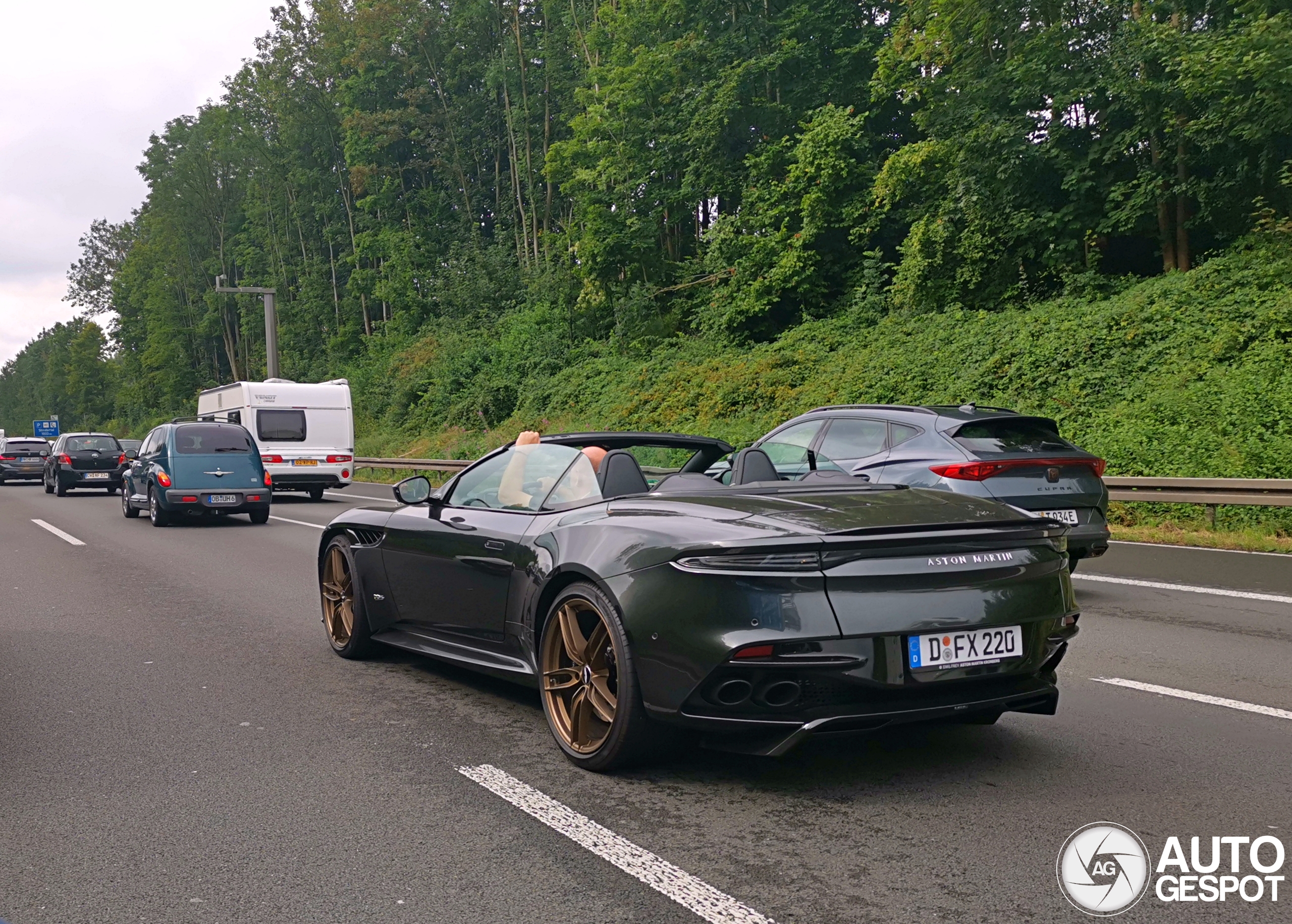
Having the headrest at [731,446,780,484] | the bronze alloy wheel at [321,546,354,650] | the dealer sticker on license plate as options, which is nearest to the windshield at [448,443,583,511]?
the headrest at [731,446,780,484]

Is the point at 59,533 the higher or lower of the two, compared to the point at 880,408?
lower

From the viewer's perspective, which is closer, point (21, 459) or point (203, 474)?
point (203, 474)

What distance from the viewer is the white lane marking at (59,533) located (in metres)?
15.6

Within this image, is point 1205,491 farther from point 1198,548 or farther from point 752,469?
point 752,469

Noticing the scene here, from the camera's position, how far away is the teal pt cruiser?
18062 millimetres

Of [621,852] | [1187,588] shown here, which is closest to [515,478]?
[621,852]

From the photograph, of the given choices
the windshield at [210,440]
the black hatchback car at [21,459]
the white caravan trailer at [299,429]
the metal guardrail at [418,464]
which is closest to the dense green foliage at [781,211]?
the metal guardrail at [418,464]

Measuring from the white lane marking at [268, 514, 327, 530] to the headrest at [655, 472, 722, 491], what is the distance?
1260 centimetres

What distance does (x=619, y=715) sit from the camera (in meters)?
4.39

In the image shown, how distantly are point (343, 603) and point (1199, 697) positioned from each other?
192 inches

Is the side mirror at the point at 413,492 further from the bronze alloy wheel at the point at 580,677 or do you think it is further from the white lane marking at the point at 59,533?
the white lane marking at the point at 59,533

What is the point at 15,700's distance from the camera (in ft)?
19.9

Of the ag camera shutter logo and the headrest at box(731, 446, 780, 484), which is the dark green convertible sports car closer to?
the headrest at box(731, 446, 780, 484)

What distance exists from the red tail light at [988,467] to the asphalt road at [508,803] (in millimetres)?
1905
